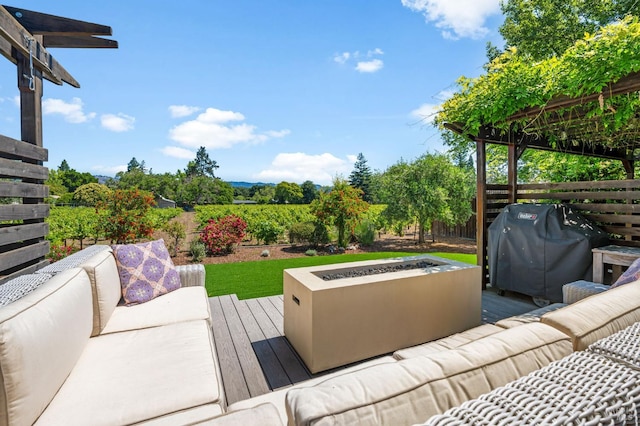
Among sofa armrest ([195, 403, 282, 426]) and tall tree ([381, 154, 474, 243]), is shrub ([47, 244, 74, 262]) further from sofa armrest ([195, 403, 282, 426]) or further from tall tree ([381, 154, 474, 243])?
tall tree ([381, 154, 474, 243])

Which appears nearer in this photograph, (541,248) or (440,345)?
(440,345)

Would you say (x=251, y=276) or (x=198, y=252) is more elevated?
(x=198, y=252)

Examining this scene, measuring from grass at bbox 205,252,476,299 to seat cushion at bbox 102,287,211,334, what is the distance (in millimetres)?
1675

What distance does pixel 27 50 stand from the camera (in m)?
2.84

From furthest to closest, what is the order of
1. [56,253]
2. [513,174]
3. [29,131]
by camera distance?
[56,253] → [513,174] → [29,131]

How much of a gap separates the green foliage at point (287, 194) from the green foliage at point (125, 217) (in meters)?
26.0

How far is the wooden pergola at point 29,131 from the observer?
2.67m

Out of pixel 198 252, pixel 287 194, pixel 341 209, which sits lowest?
pixel 198 252

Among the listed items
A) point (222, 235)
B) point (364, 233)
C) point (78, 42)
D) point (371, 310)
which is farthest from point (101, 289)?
point (364, 233)

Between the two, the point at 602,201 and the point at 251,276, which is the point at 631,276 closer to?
the point at 602,201

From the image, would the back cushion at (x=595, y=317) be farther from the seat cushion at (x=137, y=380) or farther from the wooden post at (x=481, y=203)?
the wooden post at (x=481, y=203)

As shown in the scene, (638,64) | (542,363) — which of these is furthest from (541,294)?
(542,363)

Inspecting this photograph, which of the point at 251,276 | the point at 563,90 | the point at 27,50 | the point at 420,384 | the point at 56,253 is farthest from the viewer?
the point at 56,253

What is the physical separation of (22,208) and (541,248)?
5839mm
